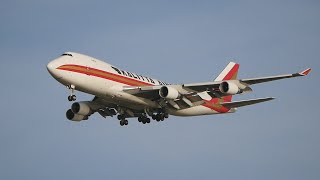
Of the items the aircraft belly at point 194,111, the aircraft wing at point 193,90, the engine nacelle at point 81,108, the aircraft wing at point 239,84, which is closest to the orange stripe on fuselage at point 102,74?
the aircraft wing at point 193,90

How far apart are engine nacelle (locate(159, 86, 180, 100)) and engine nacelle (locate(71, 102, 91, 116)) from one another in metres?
8.49

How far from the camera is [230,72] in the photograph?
71.2m

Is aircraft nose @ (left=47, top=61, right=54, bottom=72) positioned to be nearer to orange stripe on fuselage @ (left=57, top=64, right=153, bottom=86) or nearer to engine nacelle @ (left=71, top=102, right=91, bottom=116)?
orange stripe on fuselage @ (left=57, top=64, right=153, bottom=86)

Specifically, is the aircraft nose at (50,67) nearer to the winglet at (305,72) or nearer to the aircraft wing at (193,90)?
the aircraft wing at (193,90)

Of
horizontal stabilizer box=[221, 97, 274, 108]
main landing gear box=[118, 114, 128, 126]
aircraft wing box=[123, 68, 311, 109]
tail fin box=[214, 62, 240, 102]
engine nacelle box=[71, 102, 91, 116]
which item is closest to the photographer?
aircraft wing box=[123, 68, 311, 109]

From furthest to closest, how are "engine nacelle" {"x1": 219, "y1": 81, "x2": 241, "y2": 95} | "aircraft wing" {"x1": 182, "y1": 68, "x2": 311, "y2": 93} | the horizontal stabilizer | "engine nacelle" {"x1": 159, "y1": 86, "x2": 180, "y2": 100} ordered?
the horizontal stabilizer
"engine nacelle" {"x1": 159, "y1": 86, "x2": 180, "y2": 100}
"engine nacelle" {"x1": 219, "y1": 81, "x2": 241, "y2": 95}
"aircraft wing" {"x1": 182, "y1": 68, "x2": 311, "y2": 93}

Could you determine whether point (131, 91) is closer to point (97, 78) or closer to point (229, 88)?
point (97, 78)

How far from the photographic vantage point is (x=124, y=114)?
64000 mm

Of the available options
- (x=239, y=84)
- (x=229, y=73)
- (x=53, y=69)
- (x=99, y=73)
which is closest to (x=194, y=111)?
(x=229, y=73)

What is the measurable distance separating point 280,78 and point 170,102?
Result: 10439mm

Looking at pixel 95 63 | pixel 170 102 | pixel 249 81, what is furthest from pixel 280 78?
pixel 95 63

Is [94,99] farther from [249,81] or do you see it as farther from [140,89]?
[249,81]

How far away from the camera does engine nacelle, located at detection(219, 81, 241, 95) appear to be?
58.0m

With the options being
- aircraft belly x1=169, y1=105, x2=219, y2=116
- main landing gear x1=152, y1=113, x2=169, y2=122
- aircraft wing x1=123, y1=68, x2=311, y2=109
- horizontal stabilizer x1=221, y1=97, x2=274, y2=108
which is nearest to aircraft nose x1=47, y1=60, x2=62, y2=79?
aircraft wing x1=123, y1=68, x2=311, y2=109
